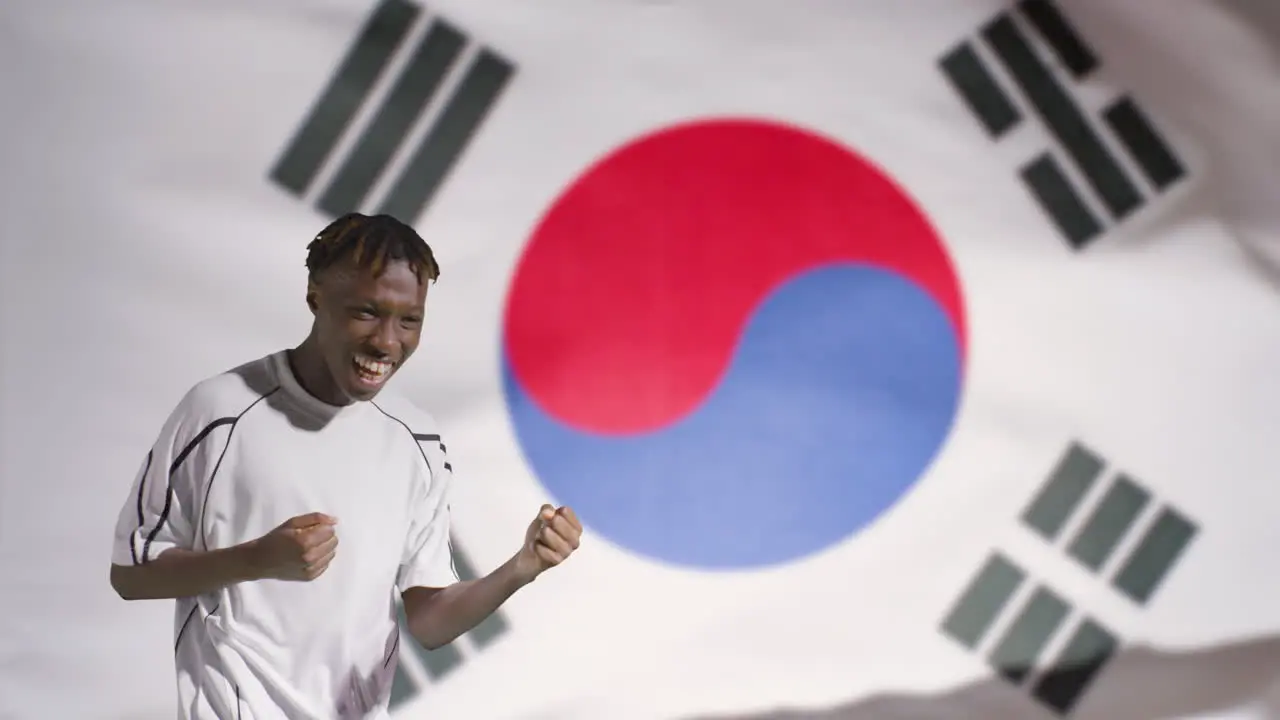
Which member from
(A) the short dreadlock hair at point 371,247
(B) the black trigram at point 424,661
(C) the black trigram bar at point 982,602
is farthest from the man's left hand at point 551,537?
(C) the black trigram bar at point 982,602

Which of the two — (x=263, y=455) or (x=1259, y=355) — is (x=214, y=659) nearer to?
(x=263, y=455)

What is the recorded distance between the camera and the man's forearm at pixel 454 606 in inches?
48.4

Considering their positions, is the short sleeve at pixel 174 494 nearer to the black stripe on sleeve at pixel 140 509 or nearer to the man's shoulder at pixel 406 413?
the black stripe on sleeve at pixel 140 509

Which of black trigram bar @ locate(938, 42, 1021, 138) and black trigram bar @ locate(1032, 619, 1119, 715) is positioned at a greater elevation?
black trigram bar @ locate(938, 42, 1021, 138)

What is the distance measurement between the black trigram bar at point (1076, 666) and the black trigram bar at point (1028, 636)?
32 millimetres

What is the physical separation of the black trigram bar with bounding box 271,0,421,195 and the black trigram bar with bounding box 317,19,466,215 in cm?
3

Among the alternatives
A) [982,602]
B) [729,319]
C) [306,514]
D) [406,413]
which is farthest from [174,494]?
[982,602]

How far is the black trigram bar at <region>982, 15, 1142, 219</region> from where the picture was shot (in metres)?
1.72

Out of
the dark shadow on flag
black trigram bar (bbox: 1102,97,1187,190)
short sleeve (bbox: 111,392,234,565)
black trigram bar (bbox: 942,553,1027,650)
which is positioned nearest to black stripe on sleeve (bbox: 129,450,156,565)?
short sleeve (bbox: 111,392,234,565)

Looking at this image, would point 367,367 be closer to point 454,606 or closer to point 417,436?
point 417,436

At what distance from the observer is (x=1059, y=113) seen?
173 centimetres

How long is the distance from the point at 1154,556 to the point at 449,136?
1.10m

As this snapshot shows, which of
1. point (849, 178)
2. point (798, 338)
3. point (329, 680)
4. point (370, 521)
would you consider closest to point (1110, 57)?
point (849, 178)

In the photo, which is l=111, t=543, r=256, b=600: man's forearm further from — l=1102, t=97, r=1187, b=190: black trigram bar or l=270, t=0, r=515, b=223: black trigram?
l=1102, t=97, r=1187, b=190: black trigram bar
